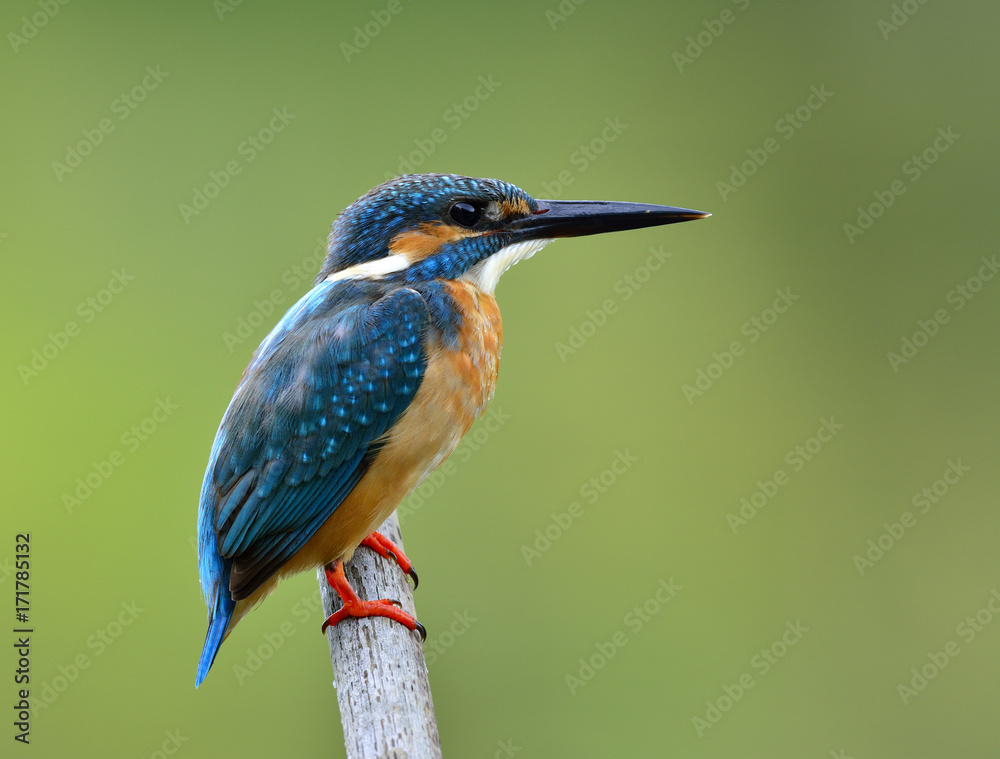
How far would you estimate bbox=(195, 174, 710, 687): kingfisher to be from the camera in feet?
5.86

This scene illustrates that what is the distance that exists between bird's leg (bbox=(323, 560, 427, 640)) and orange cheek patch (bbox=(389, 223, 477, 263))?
65cm

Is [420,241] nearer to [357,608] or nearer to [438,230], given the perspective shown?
[438,230]

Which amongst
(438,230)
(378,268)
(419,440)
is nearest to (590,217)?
(438,230)

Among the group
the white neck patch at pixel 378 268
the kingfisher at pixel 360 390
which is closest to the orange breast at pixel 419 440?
the kingfisher at pixel 360 390

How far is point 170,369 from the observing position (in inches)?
137

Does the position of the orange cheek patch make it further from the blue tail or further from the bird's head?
the blue tail

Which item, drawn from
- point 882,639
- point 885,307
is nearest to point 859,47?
point 885,307

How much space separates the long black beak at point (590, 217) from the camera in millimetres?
2062

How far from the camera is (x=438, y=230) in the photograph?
1.98 m

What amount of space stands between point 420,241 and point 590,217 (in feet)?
1.26

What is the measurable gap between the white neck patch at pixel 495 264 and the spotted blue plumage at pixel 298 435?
181 mm

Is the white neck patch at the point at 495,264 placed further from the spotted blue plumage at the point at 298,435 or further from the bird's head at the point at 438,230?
the spotted blue plumage at the point at 298,435

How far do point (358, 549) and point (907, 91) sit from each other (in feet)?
11.1

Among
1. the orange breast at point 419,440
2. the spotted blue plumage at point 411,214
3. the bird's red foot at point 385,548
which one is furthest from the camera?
the bird's red foot at point 385,548
